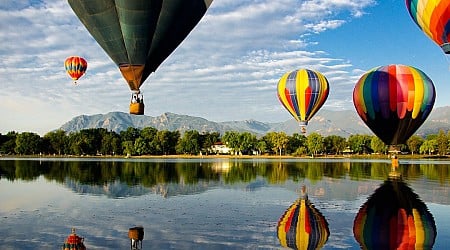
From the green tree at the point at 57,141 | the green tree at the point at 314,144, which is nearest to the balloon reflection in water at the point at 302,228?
the green tree at the point at 314,144

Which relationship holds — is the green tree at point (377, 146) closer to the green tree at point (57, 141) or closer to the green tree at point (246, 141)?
the green tree at point (246, 141)

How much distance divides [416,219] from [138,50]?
12473mm

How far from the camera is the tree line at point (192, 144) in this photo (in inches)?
4478

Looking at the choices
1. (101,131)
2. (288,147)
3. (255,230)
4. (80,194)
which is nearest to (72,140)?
(101,131)

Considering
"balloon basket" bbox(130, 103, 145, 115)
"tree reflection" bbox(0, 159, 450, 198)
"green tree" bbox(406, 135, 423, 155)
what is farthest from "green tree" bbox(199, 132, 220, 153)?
"balloon basket" bbox(130, 103, 145, 115)

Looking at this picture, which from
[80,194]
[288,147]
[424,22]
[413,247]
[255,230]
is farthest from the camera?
[288,147]

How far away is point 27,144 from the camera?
123312 mm

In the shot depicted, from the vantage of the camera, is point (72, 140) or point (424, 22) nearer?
point (424, 22)

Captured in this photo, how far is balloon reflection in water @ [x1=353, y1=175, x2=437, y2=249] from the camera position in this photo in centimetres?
1262

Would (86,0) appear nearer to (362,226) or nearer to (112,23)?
(112,23)

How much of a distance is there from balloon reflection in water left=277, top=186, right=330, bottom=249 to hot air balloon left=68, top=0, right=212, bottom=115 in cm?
833

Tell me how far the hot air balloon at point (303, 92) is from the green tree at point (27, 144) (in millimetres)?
96704

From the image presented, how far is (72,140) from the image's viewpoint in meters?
121

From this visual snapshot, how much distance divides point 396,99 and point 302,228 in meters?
20.3
